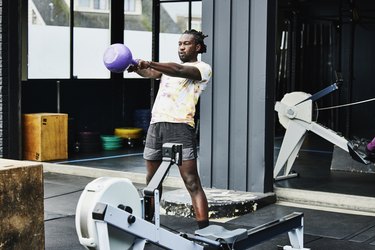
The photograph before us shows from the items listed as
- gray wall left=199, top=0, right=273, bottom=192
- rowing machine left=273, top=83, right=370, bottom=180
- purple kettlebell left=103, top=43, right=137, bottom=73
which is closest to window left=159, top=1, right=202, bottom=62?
rowing machine left=273, top=83, right=370, bottom=180

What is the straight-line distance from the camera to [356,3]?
1368 cm

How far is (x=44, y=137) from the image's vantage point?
9898mm

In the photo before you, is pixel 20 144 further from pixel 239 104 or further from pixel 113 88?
pixel 239 104

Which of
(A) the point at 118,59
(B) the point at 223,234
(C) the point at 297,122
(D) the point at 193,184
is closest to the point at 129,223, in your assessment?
(B) the point at 223,234

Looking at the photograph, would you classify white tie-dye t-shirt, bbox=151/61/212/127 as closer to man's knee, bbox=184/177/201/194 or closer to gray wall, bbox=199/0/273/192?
man's knee, bbox=184/177/201/194

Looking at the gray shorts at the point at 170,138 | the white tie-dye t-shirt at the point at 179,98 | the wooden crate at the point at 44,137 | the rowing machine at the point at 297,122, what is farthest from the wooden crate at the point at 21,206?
the wooden crate at the point at 44,137

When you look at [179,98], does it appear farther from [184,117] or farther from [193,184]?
[193,184]

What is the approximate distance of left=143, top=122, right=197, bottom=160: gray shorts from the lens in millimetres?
5344

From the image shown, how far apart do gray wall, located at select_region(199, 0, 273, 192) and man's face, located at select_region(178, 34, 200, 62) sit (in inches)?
65.8

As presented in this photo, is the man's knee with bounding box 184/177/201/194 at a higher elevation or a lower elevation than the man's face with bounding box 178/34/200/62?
lower

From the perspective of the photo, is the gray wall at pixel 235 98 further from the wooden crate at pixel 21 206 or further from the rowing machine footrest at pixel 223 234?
the wooden crate at pixel 21 206

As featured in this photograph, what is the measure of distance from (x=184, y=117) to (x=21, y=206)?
4.80ft

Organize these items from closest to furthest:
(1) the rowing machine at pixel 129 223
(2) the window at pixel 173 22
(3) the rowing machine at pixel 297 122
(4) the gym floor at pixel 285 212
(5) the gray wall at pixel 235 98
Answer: (1) the rowing machine at pixel 129 223 → (4) the gym floor at pixel 285 212 → (5) the gray wall at pixel 235 98 → (3) the rowing machine at pixel 297 122 → (2) the window at pixel 173 22

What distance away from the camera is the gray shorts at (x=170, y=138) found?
5.34 m
